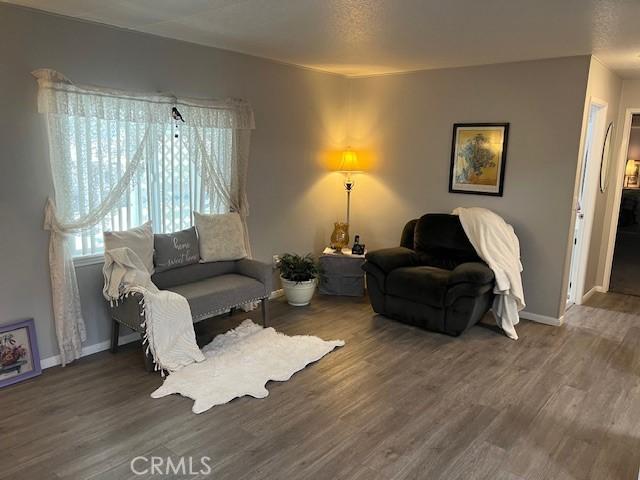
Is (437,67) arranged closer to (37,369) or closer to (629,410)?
(629,410)

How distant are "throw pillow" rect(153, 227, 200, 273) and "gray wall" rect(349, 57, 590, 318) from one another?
2372 mm

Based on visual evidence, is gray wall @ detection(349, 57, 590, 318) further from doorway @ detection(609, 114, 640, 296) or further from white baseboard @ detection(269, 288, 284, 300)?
doorway @ detection(609, 114, 640, 296)

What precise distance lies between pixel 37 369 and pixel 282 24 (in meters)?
2.89

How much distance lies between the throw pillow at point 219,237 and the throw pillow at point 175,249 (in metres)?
0.07

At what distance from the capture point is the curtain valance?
10.5 ft

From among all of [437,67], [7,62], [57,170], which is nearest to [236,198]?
[57,170]

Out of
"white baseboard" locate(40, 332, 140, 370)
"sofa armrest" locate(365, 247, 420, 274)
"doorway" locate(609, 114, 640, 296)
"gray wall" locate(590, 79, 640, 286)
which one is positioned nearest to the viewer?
"white baseboard" locate(40, 332, 140, 370)

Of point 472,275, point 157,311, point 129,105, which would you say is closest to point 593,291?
point 472,275

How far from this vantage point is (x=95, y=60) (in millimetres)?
3432

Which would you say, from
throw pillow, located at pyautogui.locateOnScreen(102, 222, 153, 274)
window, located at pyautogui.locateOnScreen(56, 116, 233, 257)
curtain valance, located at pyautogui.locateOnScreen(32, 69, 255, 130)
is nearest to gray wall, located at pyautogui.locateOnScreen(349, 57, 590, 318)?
curtain valance, located at pyautogui.locateOnScreen(32, 69, 255, 130)

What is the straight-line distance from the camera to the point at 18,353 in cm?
321

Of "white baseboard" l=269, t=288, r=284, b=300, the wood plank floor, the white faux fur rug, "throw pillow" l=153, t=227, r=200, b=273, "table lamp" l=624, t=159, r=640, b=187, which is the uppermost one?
"table lamp" l=624, t=159, r=640, b=187

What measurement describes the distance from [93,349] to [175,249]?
0.97 meters

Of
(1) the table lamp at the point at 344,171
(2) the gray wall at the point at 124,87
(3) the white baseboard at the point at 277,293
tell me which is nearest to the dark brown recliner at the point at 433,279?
(1) the table lamp at the point at 344,171
